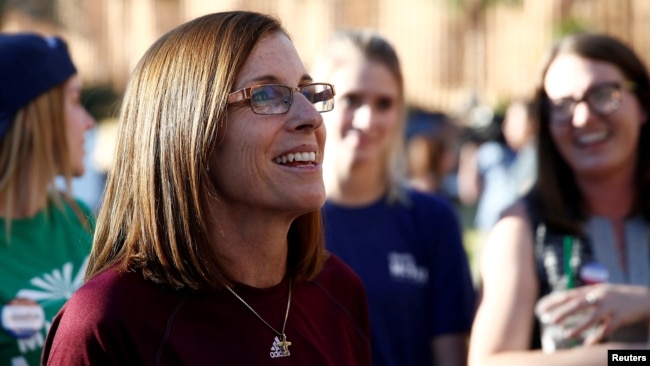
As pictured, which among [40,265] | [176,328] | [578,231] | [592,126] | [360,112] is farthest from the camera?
[360,112]

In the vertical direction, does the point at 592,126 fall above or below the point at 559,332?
above

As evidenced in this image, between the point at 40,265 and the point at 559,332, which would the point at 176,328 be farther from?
the point at 559,332

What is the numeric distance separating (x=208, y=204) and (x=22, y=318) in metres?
1.05

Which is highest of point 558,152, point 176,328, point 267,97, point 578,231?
point 267,97

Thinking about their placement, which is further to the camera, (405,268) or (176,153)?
(405,268)

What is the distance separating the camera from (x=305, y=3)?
22078 millimetres

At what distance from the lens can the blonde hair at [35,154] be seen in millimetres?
3262

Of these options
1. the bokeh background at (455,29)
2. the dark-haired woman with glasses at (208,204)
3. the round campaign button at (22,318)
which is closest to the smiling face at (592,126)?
the dark-haired woman with glasses at (208,204)

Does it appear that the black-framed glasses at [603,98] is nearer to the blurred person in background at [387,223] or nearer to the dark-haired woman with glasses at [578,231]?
the dark-haired woman with glasses at [578,231]

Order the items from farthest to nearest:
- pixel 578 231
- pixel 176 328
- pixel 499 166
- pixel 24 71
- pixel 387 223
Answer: pixel 499 166, pixel 387 223, pixel 578 231, pixel 24 71, pixel 176 328

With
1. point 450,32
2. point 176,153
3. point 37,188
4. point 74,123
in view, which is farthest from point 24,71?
point 450,32

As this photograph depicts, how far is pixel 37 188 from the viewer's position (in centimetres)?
330

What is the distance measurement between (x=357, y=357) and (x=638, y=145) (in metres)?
1.81

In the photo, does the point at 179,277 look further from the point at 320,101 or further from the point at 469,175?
the point at 469,175
